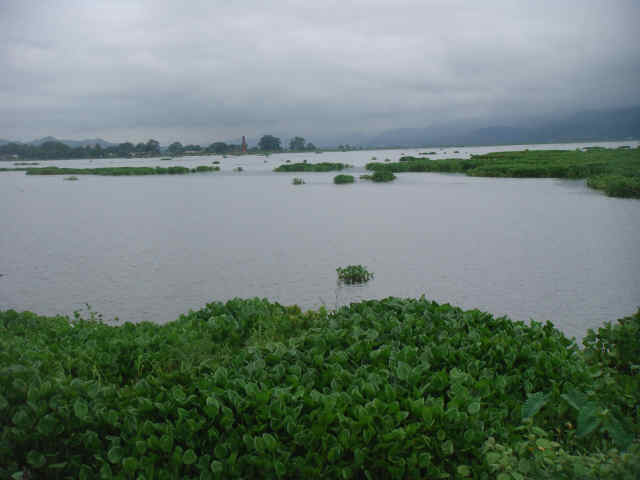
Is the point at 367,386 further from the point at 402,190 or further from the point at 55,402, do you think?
the point at 402,190

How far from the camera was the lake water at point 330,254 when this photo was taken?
8.34 metres

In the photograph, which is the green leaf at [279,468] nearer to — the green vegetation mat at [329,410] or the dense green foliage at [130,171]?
the green vegetation mat at [329,410]

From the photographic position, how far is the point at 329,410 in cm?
294

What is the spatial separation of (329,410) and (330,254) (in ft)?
28.8

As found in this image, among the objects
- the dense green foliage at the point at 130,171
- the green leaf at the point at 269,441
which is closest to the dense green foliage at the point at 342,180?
the dense green foliage at the point at 130,171

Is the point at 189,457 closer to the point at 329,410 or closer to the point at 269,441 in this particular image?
the point at 269,441

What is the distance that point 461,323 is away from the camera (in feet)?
15.3

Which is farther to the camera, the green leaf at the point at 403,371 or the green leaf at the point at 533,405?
the green leaf at the point at 403,371

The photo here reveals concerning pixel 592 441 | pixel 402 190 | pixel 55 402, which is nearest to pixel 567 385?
pixel 592 441

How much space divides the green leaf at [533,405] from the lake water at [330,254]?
3904mm

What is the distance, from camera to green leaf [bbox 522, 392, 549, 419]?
3.11 m

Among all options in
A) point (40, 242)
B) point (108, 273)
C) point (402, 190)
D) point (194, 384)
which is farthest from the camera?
point (402, 190)

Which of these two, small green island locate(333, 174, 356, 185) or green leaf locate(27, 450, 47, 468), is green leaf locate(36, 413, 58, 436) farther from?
small green island locate(333, 174, 356, 185)

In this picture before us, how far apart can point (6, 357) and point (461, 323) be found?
13.6 feet
